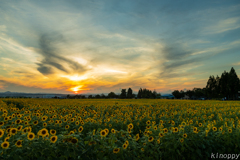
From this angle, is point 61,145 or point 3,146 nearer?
point 3,146

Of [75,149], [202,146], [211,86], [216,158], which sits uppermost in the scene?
[211,86]

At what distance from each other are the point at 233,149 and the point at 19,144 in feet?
20.2

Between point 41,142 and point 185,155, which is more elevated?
point 41,142

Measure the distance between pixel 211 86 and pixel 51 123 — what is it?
3064 inches

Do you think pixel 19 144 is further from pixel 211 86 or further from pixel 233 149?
pixel 211 86

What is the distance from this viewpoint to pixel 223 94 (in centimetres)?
6278

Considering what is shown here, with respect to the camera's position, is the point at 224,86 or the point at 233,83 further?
the point at 224,86

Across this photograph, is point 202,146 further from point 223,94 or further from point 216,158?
point 223,94

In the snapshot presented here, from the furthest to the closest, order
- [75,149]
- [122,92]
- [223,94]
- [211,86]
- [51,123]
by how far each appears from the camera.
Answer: [122,92]
[211,86]
[223,94]
[51,123]
[75,149]

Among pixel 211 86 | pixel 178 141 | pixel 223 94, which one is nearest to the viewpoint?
pixel 178 141

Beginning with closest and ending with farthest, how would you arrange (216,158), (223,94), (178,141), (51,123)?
(178,141) < (216,158) < (51,123) < (223,94)

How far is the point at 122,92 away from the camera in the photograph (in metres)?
79.6

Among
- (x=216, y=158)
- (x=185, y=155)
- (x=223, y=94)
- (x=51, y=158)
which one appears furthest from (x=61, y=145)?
(x=223, y=94)

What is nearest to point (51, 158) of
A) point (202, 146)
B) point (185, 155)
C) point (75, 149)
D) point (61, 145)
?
point (61, 145)
